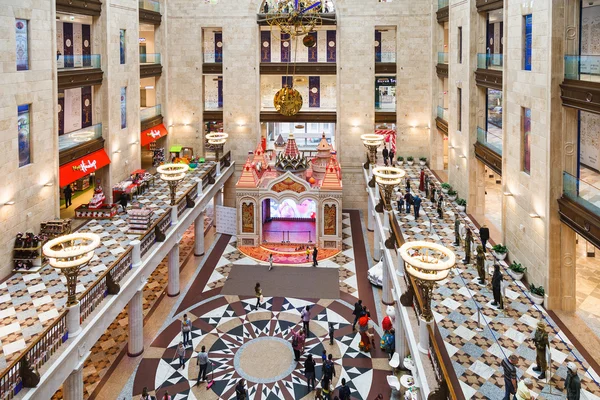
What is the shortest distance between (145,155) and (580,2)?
→ 2883 centimetres

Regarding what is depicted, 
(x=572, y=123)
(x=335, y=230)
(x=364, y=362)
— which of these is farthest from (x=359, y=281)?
(x=572, y=123)

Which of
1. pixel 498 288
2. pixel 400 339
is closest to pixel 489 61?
pixel 498 288

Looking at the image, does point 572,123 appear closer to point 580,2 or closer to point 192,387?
point 580,2

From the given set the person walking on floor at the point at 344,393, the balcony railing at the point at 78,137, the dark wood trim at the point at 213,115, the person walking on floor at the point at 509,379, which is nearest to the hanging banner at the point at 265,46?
the dark wood trim at the point at 213,115

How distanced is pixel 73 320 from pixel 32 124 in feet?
28.3

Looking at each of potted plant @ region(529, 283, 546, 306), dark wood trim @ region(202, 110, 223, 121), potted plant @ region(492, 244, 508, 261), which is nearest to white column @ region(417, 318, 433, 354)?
potted plant @ region(529, 283, 546, 306)

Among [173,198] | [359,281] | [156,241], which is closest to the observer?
[156,241]

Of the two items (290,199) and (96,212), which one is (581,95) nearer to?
(290,199)

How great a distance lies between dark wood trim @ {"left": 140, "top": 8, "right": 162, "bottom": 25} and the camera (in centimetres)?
2817

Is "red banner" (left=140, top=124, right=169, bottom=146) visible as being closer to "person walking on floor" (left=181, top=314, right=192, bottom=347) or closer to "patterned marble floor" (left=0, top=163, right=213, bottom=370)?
"patterned marble floor" (left=0, top=163, right=213, bottom=370)

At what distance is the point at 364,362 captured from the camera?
655 inches

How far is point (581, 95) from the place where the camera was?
1202 centimetres

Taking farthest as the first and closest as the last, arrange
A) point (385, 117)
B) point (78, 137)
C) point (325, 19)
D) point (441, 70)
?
point (385, 117)
point (325, 19)
point (441, 70)
point (78, 137)

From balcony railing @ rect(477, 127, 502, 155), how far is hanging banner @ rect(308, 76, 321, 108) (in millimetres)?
15543
